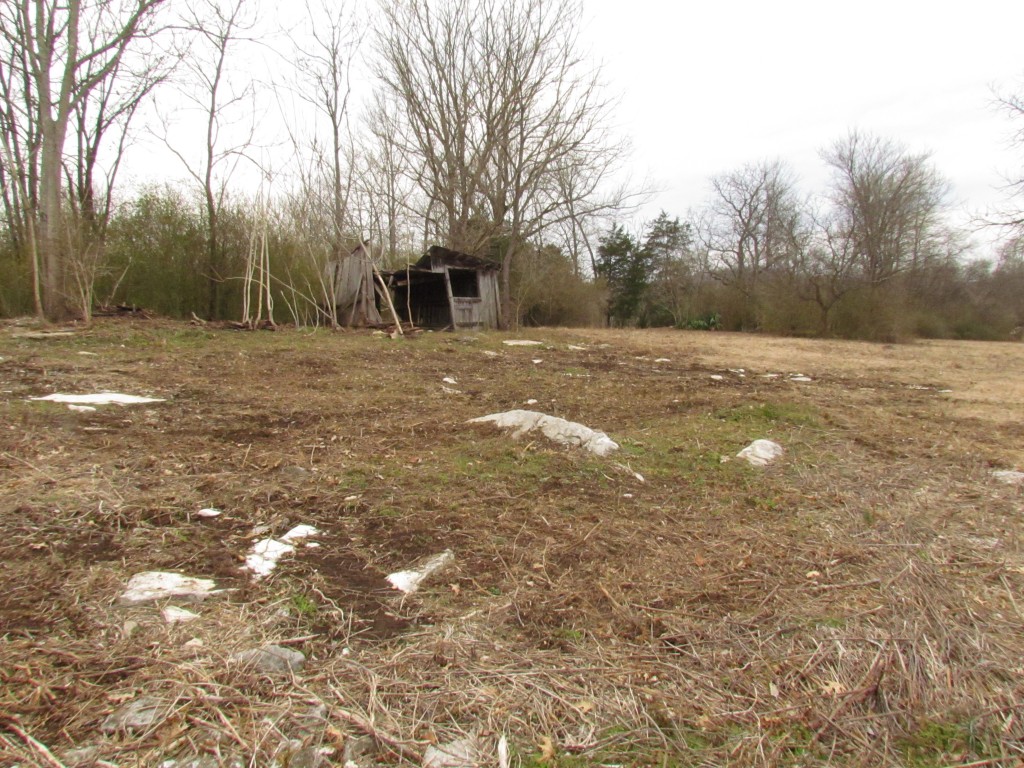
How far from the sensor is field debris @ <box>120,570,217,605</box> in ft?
6.27

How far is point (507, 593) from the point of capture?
2.11m

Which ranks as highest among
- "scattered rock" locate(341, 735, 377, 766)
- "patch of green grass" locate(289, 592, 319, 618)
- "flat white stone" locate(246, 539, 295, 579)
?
"flat white stone" locate(246, 539, 295, 579)

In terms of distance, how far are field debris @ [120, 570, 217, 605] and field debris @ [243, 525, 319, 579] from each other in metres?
0.18

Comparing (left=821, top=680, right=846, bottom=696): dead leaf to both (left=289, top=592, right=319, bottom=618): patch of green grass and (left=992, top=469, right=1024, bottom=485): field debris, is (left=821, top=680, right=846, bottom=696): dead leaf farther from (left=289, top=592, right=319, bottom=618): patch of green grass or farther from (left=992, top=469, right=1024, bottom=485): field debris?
(left=992, top=469, right=1024, bottom=485): field debris

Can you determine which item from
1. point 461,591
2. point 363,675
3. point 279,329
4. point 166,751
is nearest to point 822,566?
point 461,591

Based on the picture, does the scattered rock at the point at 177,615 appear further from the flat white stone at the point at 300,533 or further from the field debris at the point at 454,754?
the field debris at the point at 454,754

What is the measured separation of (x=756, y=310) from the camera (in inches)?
955

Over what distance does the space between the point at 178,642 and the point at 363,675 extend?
597mm

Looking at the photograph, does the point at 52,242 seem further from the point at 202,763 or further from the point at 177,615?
the point at 202,763

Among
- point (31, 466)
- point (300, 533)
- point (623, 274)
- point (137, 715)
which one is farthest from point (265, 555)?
point (623, 274)

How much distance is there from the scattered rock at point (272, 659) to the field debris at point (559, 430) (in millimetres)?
2588

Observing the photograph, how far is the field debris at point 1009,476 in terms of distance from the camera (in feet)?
11.8

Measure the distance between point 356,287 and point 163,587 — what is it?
43.5ft

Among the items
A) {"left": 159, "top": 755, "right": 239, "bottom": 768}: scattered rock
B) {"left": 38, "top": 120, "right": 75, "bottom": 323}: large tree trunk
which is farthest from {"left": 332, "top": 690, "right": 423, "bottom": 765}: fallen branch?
{"left": 38, "top": 120, "right": 75, "bottom": 323}: large tree trunk
